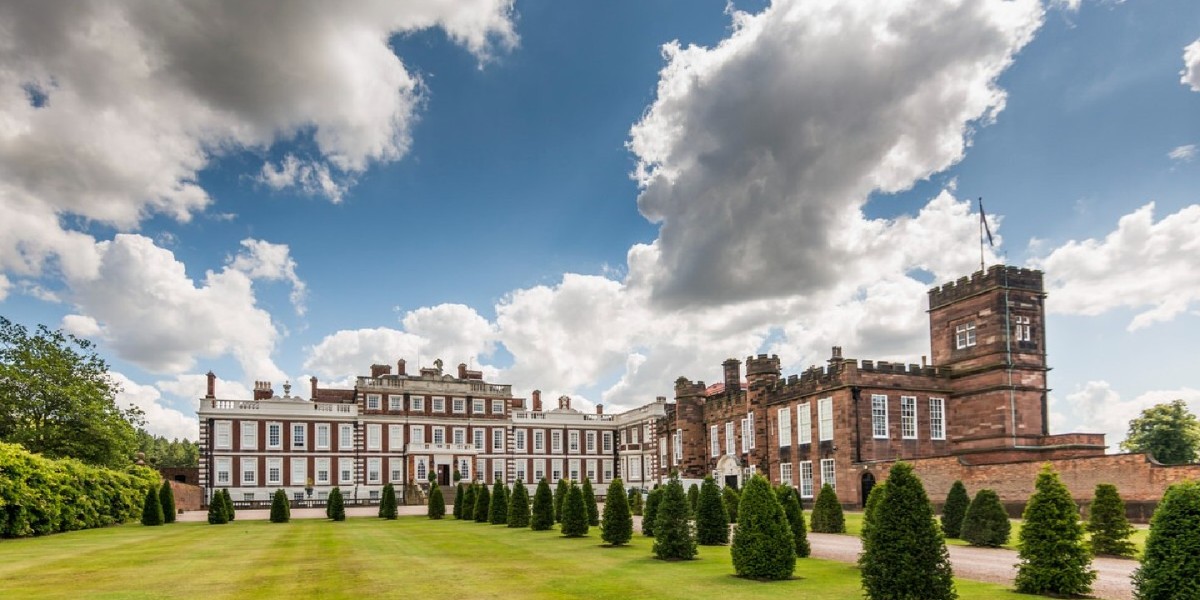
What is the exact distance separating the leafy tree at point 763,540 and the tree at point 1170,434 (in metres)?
52.1

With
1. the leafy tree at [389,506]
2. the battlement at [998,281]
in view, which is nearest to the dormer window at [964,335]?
the battlement at [998,281]

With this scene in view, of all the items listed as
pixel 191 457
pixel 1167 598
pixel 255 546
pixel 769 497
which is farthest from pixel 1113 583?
pixel 191 457

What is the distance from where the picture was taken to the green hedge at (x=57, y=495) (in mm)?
29141

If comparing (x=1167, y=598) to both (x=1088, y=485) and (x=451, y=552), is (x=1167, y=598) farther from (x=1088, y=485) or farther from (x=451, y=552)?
(x=1088, y=485)

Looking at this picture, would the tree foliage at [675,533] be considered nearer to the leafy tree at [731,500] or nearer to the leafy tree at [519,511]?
the leafy tree at [731,500]

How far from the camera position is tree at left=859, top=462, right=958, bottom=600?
12.2 m

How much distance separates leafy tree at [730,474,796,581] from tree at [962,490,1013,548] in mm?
8148

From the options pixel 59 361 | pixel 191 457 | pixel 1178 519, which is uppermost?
pixel 59 361

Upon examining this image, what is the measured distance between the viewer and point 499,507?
3600 cm

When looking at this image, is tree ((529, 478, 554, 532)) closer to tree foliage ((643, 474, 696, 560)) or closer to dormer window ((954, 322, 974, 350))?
tree foliage ((643, 474, 696, 560))

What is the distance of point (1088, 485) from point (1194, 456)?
34.7 metres

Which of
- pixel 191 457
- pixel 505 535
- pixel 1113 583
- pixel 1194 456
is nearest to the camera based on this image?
pixel 1113 583

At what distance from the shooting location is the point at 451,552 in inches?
890

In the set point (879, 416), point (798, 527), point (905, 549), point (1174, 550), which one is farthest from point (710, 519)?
point (879, 416)
